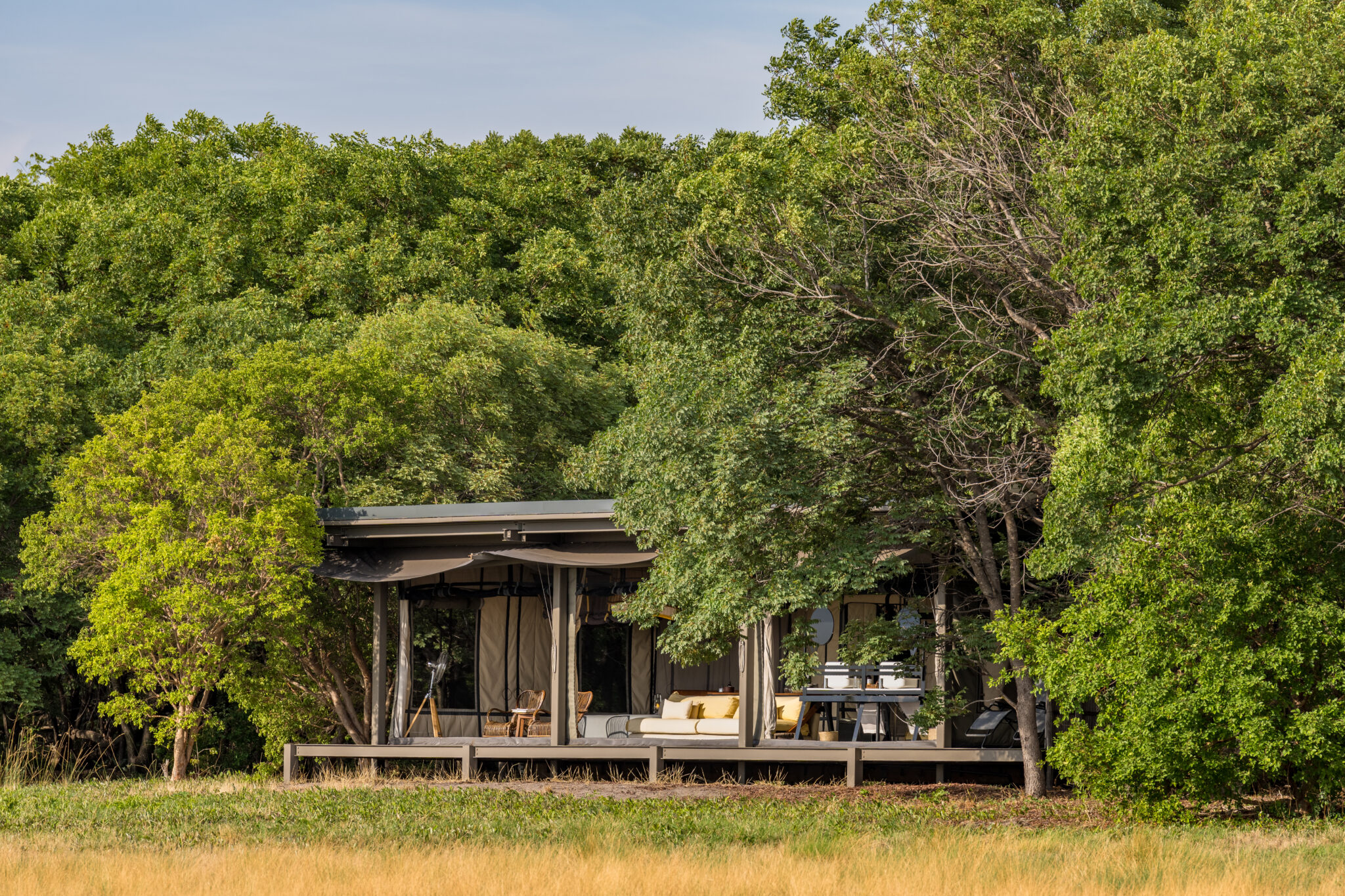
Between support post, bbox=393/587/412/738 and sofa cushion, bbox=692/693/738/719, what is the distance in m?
3.36

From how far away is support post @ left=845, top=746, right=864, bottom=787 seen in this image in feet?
44.2

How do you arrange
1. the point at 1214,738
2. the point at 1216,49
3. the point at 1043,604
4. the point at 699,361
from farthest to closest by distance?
the point at 1043,604 < the point at 699,361 < the point at 1214,738 < the point at 1216,49

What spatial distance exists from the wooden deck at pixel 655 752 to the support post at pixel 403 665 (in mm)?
228

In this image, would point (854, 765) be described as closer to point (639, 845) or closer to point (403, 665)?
point (639, 845)

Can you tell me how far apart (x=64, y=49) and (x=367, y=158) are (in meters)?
11.7

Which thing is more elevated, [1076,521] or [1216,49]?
[1216,49]

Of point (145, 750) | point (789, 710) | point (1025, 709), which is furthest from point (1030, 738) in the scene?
point (145, 750)

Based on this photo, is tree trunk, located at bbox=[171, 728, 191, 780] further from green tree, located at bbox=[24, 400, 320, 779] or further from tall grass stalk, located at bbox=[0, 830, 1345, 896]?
tall grass stalk, located at bbox=[0, 830, 1345, 896]

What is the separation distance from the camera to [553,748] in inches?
568

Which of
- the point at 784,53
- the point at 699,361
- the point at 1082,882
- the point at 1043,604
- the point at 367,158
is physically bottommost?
the point at 1082,882

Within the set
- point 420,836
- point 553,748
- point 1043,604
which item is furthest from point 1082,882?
point 553,748

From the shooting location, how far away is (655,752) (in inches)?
555

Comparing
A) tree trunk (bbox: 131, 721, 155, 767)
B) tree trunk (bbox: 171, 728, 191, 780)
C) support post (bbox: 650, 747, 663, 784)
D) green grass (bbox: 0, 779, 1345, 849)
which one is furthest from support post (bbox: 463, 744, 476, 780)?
tree trunk (bbox: 131, 721, 155, 767)

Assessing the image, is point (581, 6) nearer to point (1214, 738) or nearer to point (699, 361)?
point (699, 361)
